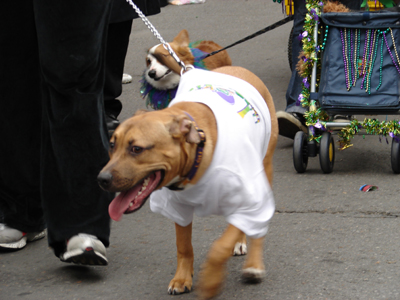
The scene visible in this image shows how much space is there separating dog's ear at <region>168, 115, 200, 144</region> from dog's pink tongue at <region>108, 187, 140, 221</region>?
0.97 ft

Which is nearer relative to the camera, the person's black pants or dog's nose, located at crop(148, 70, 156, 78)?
the person's black pants

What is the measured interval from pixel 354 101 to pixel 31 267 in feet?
8.24

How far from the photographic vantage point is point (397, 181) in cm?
453

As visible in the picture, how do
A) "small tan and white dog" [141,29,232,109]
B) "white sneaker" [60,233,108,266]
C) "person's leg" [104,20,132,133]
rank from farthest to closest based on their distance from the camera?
1. "person's leg" [104,20,132,133]
2. "small tan and white dog" [141,29,232,109]
3. "white sneaker" [60,233,108,266]

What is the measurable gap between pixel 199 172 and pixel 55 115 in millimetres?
898

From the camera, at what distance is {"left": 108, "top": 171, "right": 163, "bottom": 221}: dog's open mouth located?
2639 mm

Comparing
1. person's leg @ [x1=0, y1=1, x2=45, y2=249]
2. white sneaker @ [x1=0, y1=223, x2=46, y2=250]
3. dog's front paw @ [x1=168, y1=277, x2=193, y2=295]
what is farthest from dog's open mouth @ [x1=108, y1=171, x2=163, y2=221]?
white sneaker @ [x1=0, y1=223, x2=46, y2=250]

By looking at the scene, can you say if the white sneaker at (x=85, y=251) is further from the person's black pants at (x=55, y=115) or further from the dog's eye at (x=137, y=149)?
the dog's eye at (x=137, y=149)

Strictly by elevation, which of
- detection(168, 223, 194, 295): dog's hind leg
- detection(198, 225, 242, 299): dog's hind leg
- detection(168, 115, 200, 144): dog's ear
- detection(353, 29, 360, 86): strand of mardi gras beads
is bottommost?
detection(168, 223, 194, 295): dog's hind leg

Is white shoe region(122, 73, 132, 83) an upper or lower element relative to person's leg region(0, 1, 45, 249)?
lower

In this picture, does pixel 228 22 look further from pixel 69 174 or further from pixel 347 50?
pixel 69 174

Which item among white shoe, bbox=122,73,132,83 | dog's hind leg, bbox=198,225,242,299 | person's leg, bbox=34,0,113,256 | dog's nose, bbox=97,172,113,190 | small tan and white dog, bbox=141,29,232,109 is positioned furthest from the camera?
white shoe, bbox=122,73,132,83

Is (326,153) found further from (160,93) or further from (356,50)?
(160,93)

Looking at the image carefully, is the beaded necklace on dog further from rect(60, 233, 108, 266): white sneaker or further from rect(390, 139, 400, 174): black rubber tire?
rect(60, 233, 108, 266): white sneaker
